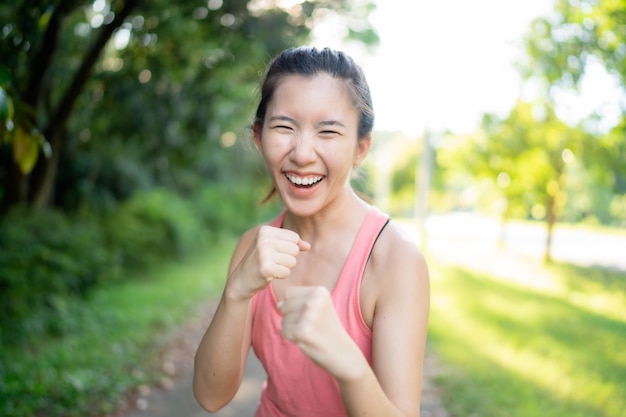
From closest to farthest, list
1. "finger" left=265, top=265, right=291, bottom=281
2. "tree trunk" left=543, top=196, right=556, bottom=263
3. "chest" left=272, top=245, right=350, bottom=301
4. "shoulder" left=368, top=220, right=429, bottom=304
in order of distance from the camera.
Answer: "finger" left=265, top=265, right=291, bottom=281, "shoulder" left=368, top=220, right=429, bottom=304, "chest" left=272, top=245, right=350, bottom=301, "tree trunk" left=543, top=196, right=556, bottom=263

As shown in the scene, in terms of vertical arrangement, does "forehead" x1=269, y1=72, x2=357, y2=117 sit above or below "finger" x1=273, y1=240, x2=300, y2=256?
above

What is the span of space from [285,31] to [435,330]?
4.30 m

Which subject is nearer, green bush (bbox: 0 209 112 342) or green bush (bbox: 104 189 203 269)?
green bush (bbox: 0 209 112 342)

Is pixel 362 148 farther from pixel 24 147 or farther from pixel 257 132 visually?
pixel 24 147

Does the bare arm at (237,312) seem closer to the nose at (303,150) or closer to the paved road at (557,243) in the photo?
the nose at (303,150)

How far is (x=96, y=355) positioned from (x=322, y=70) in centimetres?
472

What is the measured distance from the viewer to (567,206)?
1201 centimetres

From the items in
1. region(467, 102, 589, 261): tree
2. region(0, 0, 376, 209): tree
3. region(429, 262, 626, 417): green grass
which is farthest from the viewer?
region(467, 102, 589, 261): tree

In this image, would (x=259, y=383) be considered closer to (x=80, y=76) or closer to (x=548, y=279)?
(x=80, y=76)

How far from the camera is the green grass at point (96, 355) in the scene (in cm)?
426

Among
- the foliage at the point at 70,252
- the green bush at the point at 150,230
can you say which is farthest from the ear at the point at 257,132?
the green bush at the point at 150,230

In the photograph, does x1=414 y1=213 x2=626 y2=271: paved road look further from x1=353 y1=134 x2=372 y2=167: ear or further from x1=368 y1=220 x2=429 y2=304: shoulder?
x1=368 y1=220 x2=429 y2=304: shoulder

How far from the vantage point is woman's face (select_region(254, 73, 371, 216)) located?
152 centimetres

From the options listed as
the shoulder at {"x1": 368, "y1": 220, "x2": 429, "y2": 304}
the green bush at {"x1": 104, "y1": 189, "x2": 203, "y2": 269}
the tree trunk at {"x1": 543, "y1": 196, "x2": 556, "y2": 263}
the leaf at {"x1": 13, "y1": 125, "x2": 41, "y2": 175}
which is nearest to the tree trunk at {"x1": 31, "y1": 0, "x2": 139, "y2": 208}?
the green bush at {"x1": 104, "y1": 189, "x2": 203, "y2": 269}
